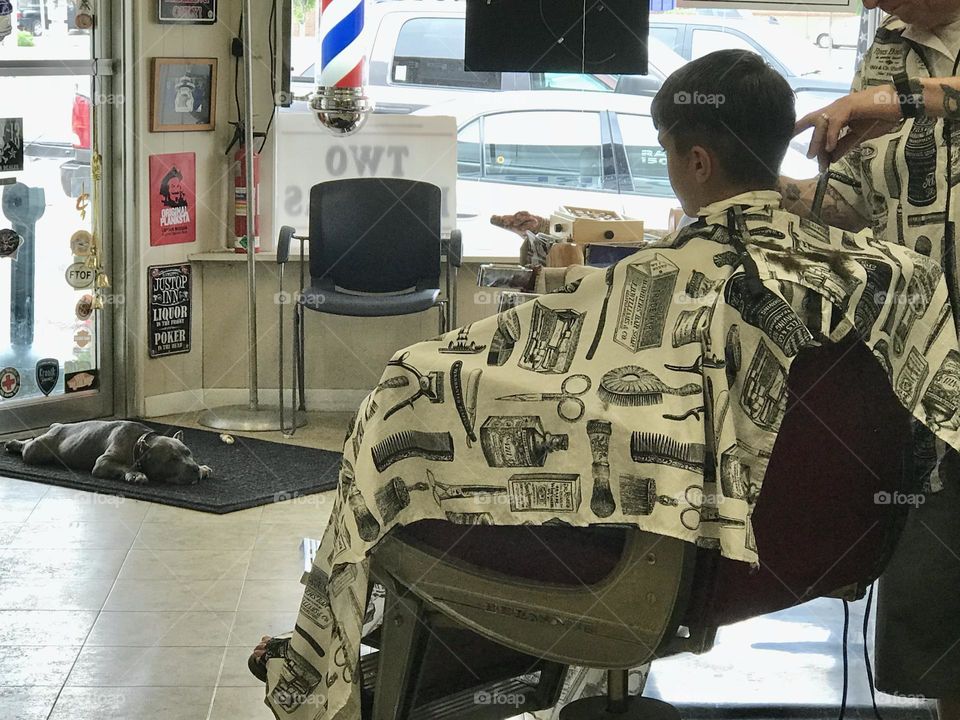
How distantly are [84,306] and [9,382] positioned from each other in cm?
40

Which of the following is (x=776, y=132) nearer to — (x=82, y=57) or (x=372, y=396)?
(x=372, y=396)

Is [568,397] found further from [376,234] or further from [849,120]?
[376,234]

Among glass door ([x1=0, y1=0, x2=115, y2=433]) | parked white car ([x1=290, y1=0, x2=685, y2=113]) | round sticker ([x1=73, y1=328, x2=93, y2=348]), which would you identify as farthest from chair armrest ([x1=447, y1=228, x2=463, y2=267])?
round sticker ([x1=73, y1=328, x2=93, y2=348])

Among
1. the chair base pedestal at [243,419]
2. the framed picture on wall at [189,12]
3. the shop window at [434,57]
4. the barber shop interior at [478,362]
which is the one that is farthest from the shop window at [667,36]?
the chair base pedestal at [243,419]

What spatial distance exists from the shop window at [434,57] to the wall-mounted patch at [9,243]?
1.59 metres

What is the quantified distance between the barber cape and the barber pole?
3337 millimetres

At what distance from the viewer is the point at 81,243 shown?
16.1 ft

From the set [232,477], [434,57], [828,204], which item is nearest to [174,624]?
[232,477]

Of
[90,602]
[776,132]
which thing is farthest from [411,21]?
[776,132]

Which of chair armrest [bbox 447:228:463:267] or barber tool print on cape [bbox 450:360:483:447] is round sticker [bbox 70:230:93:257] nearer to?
chair armrest [bbox 447:228:463:267]

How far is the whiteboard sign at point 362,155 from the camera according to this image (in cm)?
529

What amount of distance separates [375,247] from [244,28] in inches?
38.7

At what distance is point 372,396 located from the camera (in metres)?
1.85

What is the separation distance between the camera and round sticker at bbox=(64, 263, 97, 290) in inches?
193
